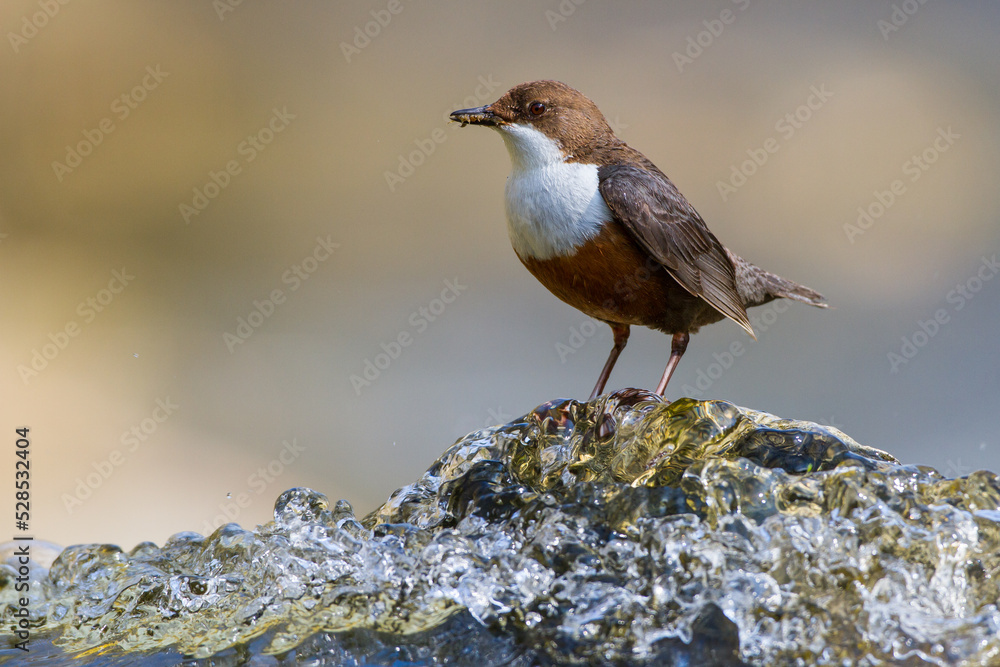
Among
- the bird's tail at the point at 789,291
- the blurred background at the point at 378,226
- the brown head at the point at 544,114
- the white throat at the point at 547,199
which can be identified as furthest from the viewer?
the blurred background at the point at 378,226

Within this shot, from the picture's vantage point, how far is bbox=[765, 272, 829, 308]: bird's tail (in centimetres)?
423

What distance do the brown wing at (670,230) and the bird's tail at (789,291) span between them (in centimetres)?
52

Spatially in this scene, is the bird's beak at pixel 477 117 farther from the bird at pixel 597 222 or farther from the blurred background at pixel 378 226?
the blurred background at pixel 378 226

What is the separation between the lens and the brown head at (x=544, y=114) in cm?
352

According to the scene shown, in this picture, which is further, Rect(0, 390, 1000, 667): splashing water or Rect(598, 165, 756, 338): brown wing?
Rect(598, 165, 756, 338): brown wing

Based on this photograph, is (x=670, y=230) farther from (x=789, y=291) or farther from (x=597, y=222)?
(x=789, y=291)

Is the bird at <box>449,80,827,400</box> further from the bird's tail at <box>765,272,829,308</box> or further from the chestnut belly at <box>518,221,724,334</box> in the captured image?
the bird's tail at <box>765,272,829,308</box>

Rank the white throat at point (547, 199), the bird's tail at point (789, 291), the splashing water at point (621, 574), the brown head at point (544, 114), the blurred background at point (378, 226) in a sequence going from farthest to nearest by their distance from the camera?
the blurred background at point (378, 226) < the bird's tail at point (789, 291) < the brown head at point (544, 114) < the white throat at point (547, 199) < the splashing water at point (621, 574)

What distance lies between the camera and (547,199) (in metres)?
3.40

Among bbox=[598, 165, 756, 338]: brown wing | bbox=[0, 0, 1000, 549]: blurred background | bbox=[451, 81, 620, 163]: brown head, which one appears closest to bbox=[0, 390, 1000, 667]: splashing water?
bbox=[598, 165, 756, 338]: brown wing

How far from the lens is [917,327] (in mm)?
8039

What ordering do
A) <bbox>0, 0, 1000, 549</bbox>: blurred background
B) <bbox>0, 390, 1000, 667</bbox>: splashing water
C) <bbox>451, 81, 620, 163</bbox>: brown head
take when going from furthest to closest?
<bbox>0, 0, 1000, 549</bbox>: blurred background
<bbox>451, 81, 620, 163</bbox>: brown head
<bbox>0, 390, 1000, 667</bbox>: splashing water

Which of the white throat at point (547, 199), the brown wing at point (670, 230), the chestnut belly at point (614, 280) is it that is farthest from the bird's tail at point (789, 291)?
the white throat at point (547, 199)

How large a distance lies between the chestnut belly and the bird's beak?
56cm
